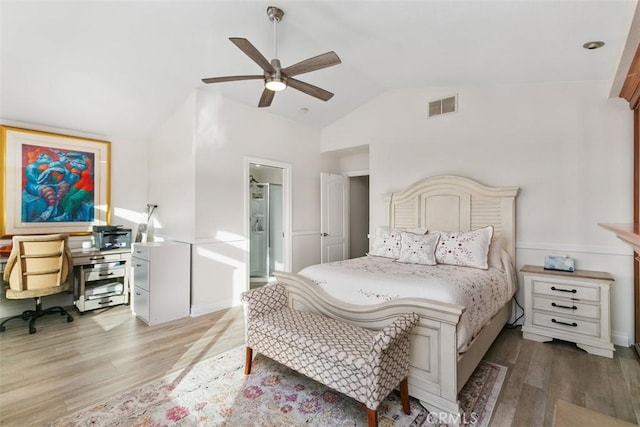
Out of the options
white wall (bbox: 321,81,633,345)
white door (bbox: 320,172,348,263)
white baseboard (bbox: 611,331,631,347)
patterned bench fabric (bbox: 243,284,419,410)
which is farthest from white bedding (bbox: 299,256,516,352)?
white door (bbox: 320,172,348,263)

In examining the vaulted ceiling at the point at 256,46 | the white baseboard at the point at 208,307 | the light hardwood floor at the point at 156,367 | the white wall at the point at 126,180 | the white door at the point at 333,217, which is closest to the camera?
the light hardwood floor at the point at 156,367

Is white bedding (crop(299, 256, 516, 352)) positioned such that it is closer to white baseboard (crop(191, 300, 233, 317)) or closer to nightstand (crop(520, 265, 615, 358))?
nightstand (crop(520, 265, 615, 358))

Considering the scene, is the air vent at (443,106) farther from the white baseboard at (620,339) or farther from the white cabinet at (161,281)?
the white cabinet at (161,281)

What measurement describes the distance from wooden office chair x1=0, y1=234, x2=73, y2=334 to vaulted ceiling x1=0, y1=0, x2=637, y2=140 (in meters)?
1.65

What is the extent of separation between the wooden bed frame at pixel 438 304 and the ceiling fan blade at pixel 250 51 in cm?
177

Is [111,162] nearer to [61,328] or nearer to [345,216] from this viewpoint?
[61,328]

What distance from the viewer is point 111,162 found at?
4.50 m

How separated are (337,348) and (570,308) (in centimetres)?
245

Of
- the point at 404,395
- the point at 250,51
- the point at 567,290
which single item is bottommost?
the point at 404,395

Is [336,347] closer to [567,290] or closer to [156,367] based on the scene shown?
[156,367]

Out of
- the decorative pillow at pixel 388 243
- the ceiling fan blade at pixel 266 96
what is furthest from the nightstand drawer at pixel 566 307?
the ceiling fan blade at pixel 266 96

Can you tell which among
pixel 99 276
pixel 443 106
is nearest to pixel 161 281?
pixel 99 276

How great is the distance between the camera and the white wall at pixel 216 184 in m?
3.80

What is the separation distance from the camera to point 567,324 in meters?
2.86
